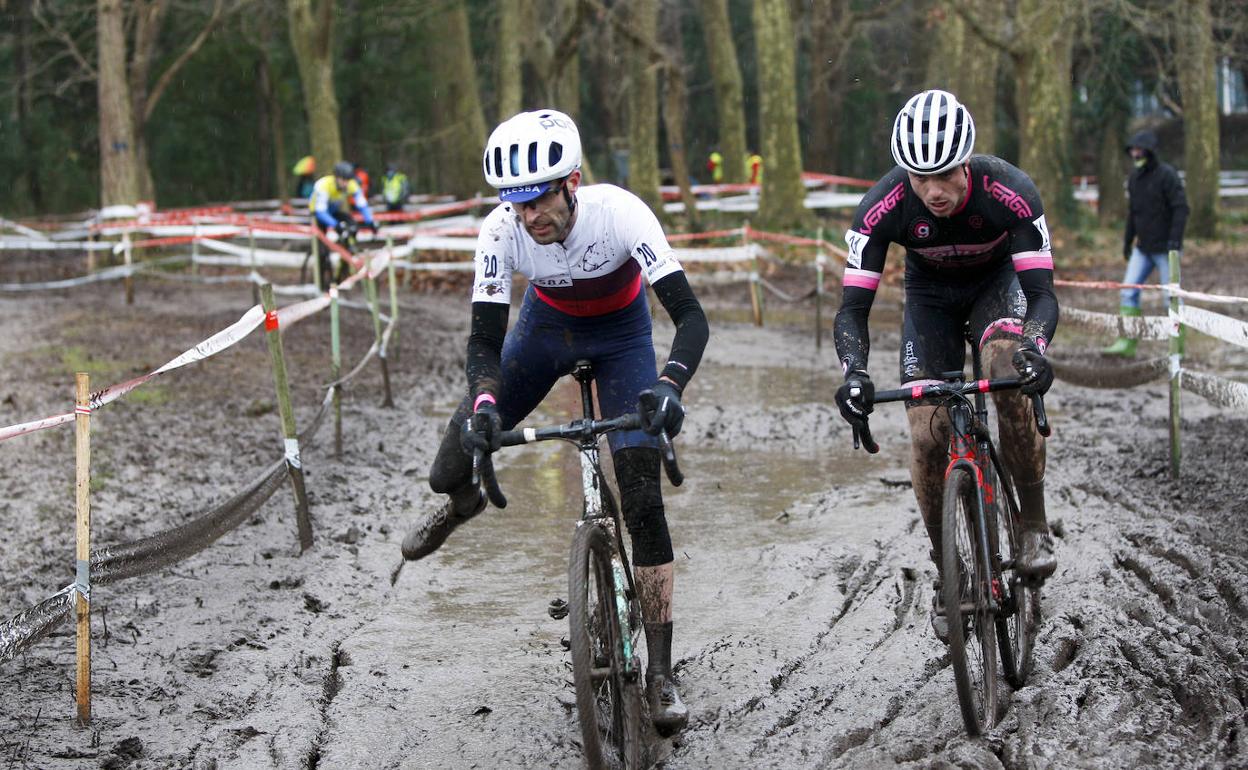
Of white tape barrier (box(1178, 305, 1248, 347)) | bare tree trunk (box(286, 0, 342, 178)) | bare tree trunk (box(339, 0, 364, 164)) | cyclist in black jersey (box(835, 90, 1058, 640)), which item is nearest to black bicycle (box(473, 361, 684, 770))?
cyclist in black jersey (box(835, 90, 1058, 640))

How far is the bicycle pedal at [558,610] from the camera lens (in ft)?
20.4

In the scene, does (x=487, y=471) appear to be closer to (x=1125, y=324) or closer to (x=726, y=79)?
(x=1125, y=324)

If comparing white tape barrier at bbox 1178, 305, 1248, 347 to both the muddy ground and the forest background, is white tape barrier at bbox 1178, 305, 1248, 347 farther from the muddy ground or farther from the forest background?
the forest background

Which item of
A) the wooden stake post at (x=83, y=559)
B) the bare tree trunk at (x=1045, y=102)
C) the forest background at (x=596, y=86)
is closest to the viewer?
the wooden stake post at (x=83, y=559)

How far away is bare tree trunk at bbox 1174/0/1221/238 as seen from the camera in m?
25.6

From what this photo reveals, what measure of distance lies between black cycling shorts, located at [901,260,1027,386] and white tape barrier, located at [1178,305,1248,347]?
2.61 metres

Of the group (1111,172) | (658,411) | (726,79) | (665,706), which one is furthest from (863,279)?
(1111,172)

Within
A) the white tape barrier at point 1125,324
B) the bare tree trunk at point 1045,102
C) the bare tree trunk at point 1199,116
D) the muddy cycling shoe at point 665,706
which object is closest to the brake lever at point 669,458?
the muddy cycling shoe at point 665,706

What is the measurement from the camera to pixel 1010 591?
532 cm

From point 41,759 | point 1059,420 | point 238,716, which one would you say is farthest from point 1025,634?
point 1059,420

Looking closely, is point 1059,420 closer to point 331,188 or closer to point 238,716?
point 238,716

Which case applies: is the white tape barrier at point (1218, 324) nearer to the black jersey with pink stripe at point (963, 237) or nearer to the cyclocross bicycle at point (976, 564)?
the black jersey with pink stripe at point (963, 237)

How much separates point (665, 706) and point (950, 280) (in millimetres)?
2051

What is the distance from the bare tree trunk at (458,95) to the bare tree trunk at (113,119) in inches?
246
